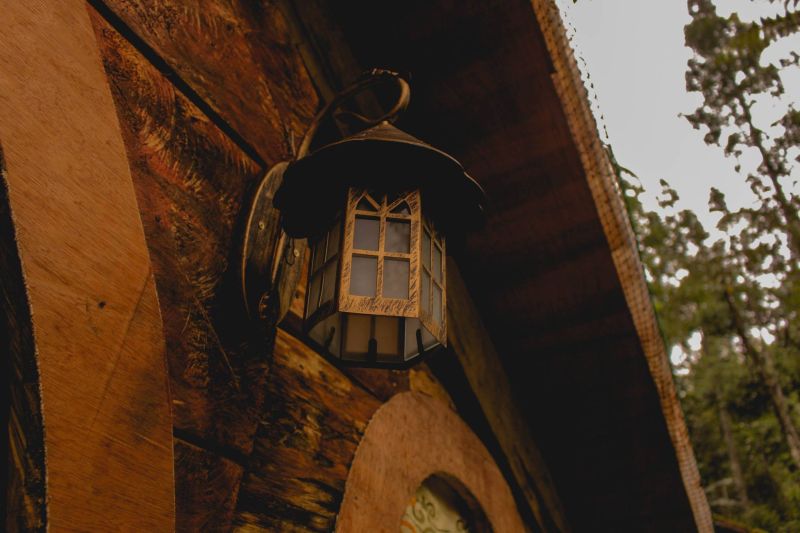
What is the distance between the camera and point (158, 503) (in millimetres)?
933

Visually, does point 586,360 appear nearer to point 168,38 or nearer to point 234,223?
point 234,223

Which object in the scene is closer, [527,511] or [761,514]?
[527,511]

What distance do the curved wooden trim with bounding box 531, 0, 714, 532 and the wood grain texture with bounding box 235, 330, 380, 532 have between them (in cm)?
116

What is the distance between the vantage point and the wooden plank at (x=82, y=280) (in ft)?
2.67

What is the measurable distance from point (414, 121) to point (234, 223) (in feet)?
3.99

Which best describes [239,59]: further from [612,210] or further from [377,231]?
[612,210]

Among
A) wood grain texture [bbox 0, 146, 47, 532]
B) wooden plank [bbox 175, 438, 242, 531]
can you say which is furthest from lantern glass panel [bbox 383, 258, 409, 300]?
wood grain texture [bbox 0, 146, 47, 532]

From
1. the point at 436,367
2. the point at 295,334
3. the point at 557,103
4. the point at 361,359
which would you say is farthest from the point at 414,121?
the point at 361,359

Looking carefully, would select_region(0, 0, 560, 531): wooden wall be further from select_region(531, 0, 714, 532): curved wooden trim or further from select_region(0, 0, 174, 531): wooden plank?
select_region(531, 0, 714, 532): curved wooden trim

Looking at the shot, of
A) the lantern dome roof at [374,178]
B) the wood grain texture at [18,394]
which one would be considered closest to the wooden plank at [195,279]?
the lantern dome roof at [374,178]

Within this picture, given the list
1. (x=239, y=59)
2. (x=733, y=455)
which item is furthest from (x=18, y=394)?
(x=733, y=455)

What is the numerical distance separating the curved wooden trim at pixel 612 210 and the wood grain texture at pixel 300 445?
116cm

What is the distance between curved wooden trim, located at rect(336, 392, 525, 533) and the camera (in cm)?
158

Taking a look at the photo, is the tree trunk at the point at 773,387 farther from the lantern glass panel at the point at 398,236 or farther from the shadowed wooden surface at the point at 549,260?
the lantern glass panel at the point at 398,236
